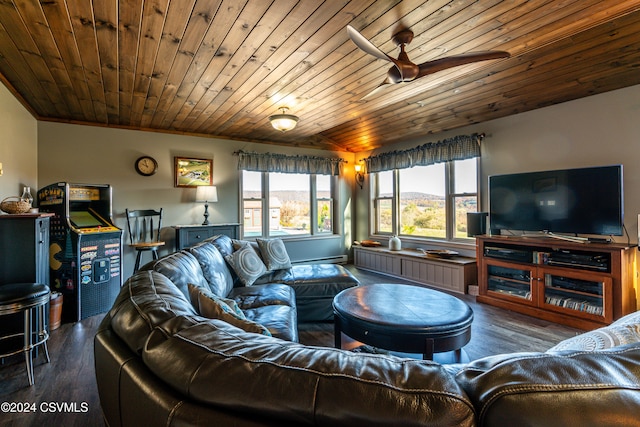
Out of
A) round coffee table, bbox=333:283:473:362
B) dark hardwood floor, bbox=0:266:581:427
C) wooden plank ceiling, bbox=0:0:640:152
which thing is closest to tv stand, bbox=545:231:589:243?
dark hardwood floor, bbox=0:266:581:427

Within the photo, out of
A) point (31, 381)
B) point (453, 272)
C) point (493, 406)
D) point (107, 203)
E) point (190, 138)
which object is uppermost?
point (190, 138)

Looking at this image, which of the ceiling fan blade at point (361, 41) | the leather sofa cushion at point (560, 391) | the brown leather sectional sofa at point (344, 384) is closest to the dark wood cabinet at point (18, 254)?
the brown leather sectional sofa at point (344, 384)

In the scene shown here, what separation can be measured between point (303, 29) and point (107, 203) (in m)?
3.45

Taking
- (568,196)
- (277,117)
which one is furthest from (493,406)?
(568,196)

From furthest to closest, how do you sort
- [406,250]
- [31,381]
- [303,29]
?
[406,250] < [303,29] < [31,381]

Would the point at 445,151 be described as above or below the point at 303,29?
below

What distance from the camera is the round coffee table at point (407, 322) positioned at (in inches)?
76.9

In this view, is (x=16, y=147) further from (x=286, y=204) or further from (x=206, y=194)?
(x=286, y=204)

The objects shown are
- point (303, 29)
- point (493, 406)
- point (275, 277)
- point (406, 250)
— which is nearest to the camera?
point (493, 406)

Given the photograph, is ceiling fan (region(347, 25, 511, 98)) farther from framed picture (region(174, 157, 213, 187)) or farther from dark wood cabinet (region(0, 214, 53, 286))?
framed picture (region(174, 157, 213, 187))

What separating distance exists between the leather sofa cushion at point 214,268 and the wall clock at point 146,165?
2418mm

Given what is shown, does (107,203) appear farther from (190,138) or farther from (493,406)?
(493,406)

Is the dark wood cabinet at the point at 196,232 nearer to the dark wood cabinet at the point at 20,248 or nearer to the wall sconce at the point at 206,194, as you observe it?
the wall sconce at the point at 206,194

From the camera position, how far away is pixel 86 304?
3.42 m
